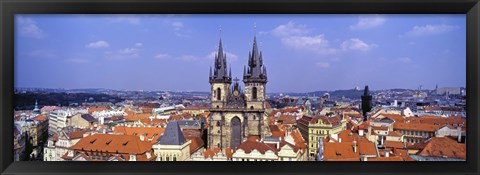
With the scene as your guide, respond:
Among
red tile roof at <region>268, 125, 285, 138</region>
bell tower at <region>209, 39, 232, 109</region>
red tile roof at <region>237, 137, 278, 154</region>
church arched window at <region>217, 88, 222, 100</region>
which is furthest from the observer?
church arched window at <region>217, 88, 222, 100</region>

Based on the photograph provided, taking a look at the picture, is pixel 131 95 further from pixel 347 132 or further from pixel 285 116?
pixel 347 132

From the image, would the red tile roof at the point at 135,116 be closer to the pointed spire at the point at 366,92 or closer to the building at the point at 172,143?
the building at the point at 172,143

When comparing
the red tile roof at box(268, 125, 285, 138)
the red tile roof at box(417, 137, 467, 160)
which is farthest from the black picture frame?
the red tile roof at box(268, 125, 285, 138)

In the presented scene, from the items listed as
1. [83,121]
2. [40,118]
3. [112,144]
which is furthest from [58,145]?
[83,121]

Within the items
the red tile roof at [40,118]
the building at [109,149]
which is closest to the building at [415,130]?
the building at [109,149]

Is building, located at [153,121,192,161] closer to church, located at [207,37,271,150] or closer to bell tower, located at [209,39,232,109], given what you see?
church, located at [207,37,271,150]
